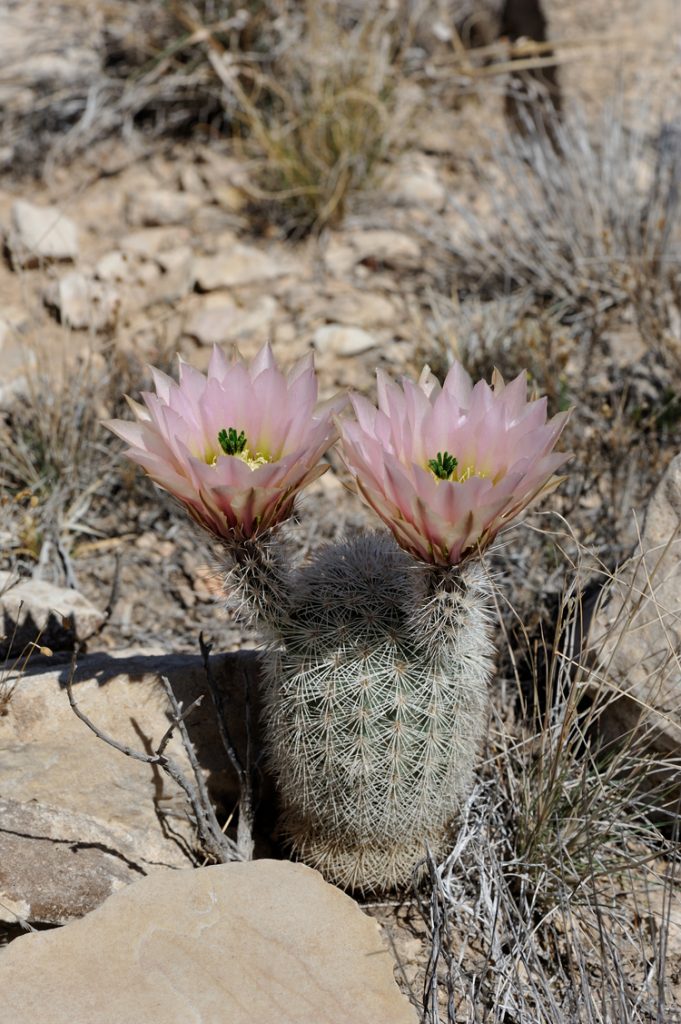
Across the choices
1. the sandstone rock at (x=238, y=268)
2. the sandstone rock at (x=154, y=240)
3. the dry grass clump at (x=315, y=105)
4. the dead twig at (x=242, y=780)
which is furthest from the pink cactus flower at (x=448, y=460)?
the sandstone rock at (x=154, y=240)

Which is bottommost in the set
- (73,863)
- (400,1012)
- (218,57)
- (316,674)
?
(400,1012)

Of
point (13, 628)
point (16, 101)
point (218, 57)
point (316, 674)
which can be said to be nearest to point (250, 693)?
point (316, 674)

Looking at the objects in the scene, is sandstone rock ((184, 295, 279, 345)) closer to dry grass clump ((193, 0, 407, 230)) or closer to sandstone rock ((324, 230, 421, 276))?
sandstone rock ((324, 230, 421, 276))

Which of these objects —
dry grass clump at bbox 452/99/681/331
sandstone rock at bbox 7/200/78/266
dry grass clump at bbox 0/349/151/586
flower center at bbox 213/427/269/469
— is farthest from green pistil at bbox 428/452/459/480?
sandstone rock at bbox 7/200/78/266

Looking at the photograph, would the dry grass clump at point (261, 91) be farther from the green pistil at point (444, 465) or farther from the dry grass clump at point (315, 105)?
the green pistil at point (444, 465)

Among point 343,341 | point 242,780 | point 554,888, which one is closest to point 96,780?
point 242,780

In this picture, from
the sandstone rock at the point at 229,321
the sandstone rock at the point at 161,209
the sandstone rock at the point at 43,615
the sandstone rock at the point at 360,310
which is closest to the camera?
the sandstone rock at the point at 43,615

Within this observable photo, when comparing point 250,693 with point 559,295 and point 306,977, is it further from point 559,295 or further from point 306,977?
point 559,295
